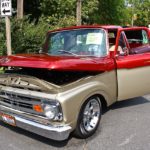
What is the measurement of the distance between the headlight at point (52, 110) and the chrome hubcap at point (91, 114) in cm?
64

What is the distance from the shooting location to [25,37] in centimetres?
1268

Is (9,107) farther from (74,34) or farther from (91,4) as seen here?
(91,4)

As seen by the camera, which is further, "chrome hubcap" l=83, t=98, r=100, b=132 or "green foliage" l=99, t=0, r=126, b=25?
"green foliage" l=99, t=0, r=126, b=25

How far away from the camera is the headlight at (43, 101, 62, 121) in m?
4.30

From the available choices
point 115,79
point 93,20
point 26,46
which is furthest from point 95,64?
point 93,20

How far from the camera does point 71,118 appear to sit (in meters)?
4.43

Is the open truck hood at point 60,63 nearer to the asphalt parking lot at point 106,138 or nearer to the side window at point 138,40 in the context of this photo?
the asphalt parking lot at point 106,138

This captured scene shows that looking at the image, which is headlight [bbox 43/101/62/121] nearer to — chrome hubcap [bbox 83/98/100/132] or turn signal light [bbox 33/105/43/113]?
turn signal light [bbox 33/105/43/113]

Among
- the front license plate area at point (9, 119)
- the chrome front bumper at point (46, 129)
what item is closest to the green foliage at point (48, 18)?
the front license plate area at point (9, 119)

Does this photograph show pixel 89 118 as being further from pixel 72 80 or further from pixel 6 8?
pixel 6 8

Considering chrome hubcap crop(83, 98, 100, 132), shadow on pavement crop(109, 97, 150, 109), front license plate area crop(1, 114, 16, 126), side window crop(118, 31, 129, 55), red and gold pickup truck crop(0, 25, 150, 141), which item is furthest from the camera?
shadow on pavement crop(109, 97, 150, 109)

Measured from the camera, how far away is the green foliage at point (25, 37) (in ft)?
40.2

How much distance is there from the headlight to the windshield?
1554mm

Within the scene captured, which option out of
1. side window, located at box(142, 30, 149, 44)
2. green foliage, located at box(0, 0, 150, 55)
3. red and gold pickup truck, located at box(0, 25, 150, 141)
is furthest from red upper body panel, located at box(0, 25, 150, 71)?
green foliage, located at box(0, 0, 150, 55)
